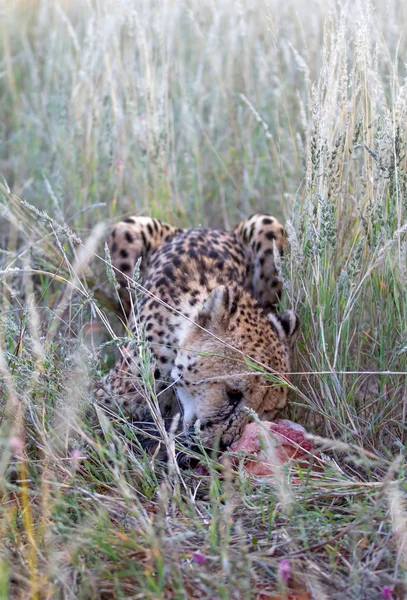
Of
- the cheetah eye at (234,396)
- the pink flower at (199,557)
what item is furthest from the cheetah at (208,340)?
the pink flower at (199,557)

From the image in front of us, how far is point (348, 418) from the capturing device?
2916mm

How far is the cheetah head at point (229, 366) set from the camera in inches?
113

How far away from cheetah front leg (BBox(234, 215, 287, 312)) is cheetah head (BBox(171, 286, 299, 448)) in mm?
952

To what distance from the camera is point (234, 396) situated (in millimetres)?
2910

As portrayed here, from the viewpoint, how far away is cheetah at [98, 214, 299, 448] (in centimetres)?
288

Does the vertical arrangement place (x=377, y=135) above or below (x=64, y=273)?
above

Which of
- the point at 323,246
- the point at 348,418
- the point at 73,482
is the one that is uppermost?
the point at 323,246

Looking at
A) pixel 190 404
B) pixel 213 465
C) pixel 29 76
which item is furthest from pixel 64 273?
pixel 29 76

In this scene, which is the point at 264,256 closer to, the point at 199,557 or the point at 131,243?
the point at 131,243

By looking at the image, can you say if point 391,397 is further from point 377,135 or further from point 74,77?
point 74,77

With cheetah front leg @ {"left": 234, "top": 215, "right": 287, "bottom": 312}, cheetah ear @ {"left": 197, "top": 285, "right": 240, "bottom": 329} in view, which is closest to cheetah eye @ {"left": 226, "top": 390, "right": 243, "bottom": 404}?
cheetah ear @ {"left": 197, "top": 285, "right": 240, "bottom": 329}

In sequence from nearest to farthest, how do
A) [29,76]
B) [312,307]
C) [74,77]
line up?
1. [312,307]
2. [74,77]
3. [29,76]

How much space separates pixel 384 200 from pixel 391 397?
786mm

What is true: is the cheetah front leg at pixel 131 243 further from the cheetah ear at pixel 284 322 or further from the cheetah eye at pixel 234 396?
the cheetah eye at pixel 234 396
